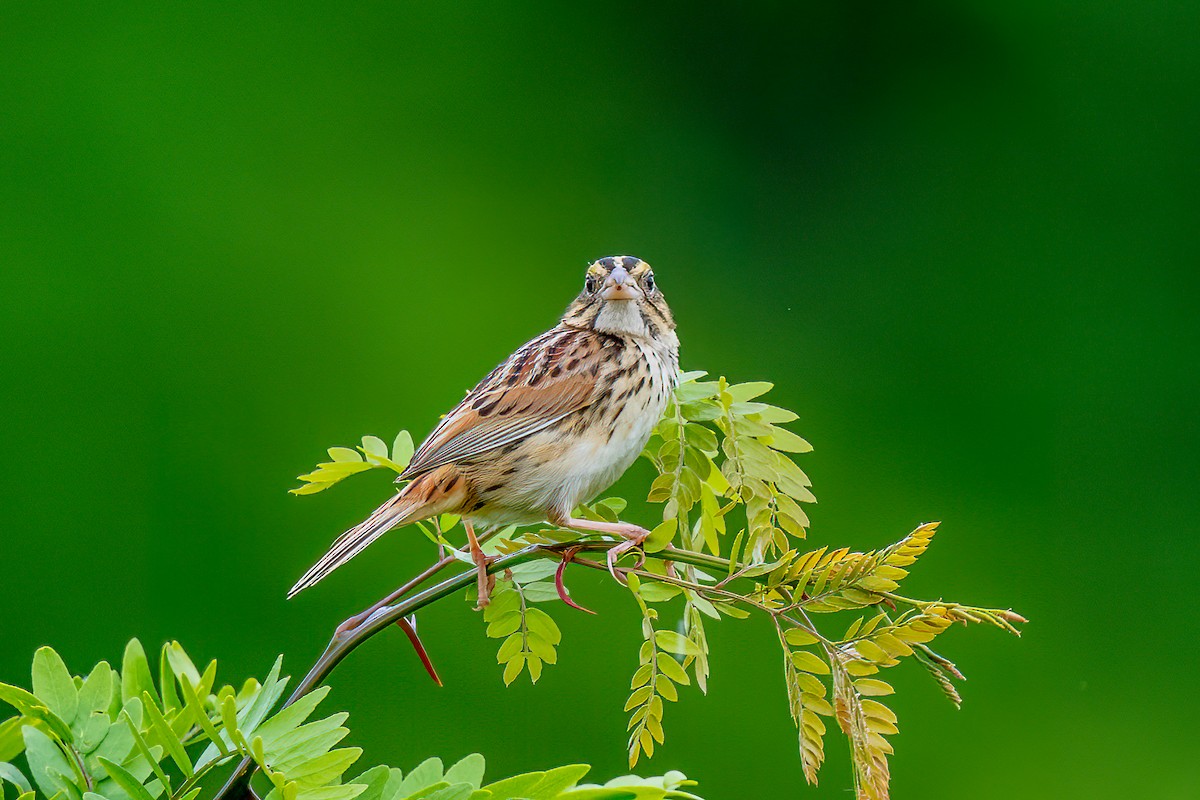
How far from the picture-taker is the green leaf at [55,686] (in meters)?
0.91

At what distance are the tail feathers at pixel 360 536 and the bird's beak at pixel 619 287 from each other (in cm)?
41

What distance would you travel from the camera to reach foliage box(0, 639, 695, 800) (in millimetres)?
833

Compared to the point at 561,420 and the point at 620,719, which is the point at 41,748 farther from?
the point at 620,719

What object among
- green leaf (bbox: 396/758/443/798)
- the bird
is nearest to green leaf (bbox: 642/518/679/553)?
green leaf (bbox: 396/758/443/798)

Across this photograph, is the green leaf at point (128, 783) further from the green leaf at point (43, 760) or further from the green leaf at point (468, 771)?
the green leaf at point (468, 771)

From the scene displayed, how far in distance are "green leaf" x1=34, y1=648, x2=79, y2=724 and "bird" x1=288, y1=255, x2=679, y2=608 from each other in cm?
44

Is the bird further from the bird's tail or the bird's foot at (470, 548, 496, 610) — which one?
the bird's foot at (470, 548, 496, 610)

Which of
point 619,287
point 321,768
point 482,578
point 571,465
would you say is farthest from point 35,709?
Result: point 619,287

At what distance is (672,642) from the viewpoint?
1.05 meters

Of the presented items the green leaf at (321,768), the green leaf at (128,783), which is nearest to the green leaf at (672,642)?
the green leaf at (321,768)

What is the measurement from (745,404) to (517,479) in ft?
1.38

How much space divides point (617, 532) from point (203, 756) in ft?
1.48

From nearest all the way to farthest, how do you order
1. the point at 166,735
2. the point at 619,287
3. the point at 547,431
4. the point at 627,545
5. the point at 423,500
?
the point at 166,735 < the point at 627,545 < the point at 423,500 < the point at 547,431 < the point at 619,287

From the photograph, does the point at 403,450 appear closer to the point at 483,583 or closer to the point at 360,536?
the point at 360,536
